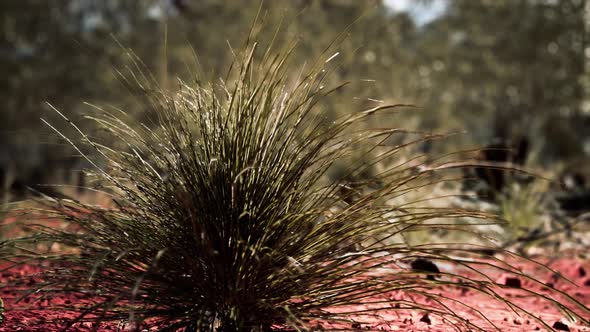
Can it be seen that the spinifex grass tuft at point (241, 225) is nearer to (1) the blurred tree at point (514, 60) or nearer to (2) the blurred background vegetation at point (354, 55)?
(2) the blurred background vegetation at point (354, 55)

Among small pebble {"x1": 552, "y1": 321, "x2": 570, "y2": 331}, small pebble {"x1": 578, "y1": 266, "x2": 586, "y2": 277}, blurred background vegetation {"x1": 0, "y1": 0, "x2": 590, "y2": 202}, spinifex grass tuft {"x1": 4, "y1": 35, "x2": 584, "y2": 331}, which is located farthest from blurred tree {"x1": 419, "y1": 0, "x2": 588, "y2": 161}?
spinifex grass tuft {"x1": 4, "y1": 35, "x2": 584, "y2": 331}

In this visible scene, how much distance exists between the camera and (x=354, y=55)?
1730 centimetres

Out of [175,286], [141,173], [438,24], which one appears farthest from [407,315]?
[438,24]

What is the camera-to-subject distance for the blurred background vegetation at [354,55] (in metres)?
17.5

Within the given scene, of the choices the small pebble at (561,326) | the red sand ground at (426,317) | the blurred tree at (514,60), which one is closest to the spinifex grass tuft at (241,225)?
the red sand ground at (426,317)

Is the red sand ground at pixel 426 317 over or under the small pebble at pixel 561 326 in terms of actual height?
over

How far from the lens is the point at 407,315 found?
2.63 meters

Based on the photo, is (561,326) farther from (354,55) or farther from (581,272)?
(354,55)

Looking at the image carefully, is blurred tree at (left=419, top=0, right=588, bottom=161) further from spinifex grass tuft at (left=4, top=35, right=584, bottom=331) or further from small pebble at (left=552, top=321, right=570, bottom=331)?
spinifex grass tuft at (left=4, top=35, right=584, bottom=331)

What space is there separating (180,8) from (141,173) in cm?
2194

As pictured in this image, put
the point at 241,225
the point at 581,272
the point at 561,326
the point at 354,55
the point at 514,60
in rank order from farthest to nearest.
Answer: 1. the point at 514,60
2. the point at 354,55
3. the point at 581,272
4. the point at 561,326
5. the point at 241,225

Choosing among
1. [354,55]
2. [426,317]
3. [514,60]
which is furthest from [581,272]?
[514,60]

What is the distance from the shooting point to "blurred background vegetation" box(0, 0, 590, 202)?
57.4 feet

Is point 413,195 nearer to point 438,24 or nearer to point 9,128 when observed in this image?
point 9,128
